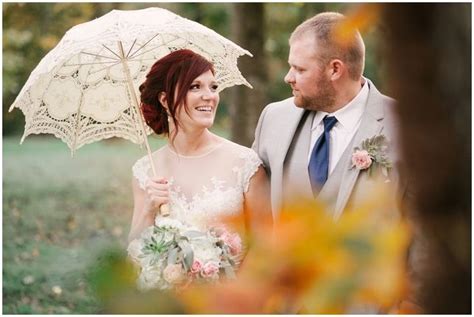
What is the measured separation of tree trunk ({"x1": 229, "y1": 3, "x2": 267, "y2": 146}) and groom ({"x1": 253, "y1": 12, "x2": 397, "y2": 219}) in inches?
177

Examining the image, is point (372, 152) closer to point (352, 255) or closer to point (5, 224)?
point (352, 255)

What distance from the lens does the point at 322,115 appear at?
3.53 meters

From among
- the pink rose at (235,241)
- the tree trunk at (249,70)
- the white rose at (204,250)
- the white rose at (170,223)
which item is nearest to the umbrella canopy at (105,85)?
the white rose at (170,223)

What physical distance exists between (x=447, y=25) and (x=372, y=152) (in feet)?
9.36

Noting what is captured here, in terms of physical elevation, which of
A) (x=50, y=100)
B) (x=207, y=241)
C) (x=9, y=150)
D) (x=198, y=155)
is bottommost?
(x=9, y=150)

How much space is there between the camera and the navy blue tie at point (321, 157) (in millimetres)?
3451

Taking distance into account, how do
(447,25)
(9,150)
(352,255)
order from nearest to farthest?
1. (447,25)
2. (352,255)
3. (9,150)

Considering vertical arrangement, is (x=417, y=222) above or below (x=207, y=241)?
above

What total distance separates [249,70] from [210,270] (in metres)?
5.26

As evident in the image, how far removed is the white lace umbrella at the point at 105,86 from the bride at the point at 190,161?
148mm

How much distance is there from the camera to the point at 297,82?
3482 millimetres

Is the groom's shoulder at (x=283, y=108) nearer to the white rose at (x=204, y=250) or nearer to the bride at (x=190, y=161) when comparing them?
the bride at (x=190, y=161)

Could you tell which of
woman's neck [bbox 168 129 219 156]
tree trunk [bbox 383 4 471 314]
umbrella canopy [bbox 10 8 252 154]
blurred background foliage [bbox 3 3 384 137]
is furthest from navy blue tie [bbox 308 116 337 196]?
blurred background foliage [bbox 3 3 384 137]

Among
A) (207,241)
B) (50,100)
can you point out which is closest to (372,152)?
(207,241)
